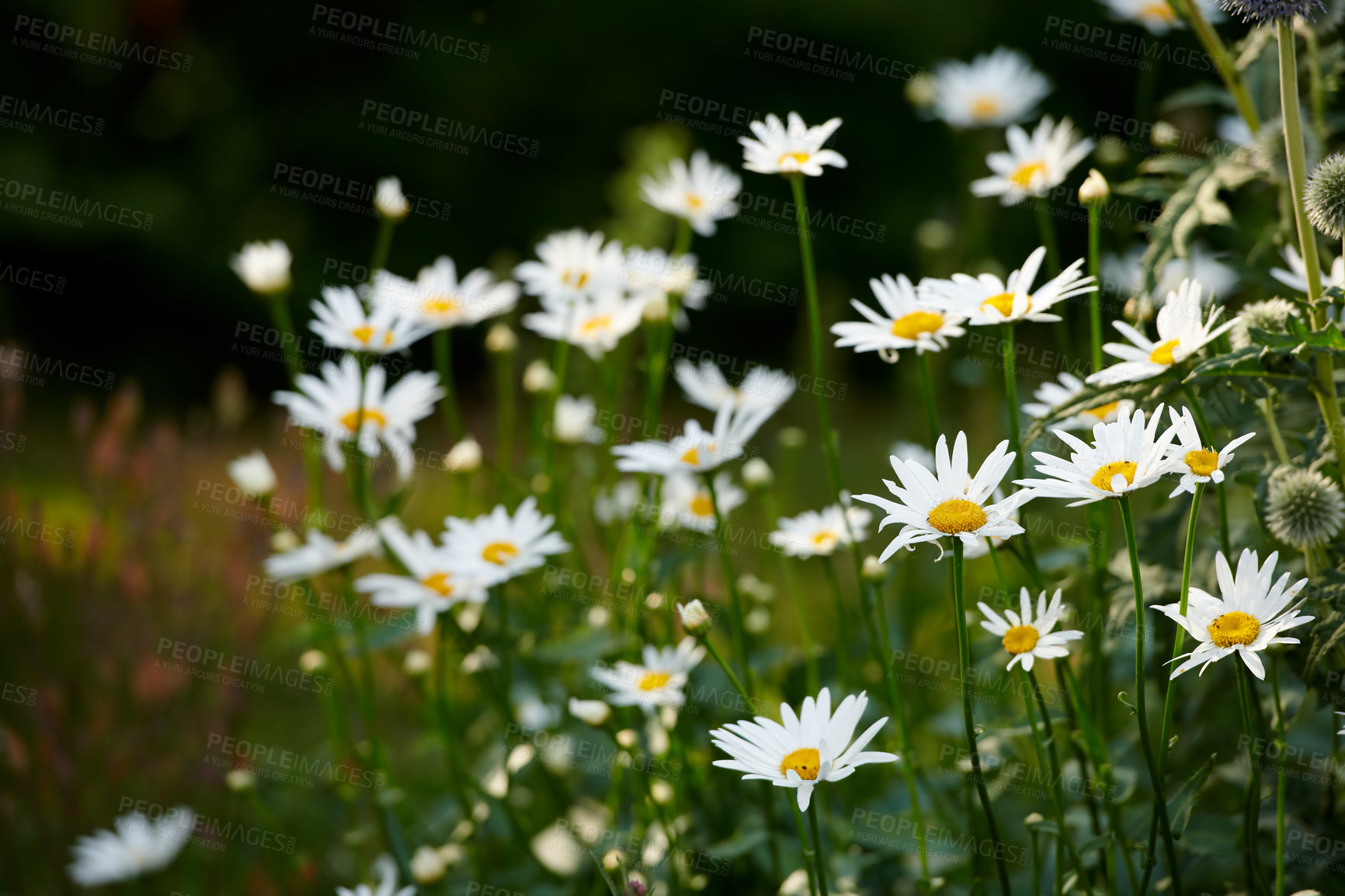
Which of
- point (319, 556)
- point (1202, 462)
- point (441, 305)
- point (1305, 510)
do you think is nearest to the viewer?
point (1202, 462)

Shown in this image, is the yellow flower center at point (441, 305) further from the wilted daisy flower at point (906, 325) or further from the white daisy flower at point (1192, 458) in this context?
the white daisy flower at point (1192, 458)

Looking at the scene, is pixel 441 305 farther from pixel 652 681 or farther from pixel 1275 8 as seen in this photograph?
pixel 1275 8

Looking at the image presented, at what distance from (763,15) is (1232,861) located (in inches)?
179

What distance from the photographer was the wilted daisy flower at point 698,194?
1.73 meters

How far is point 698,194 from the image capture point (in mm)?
1817

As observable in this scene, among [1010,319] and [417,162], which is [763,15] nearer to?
[417,162]

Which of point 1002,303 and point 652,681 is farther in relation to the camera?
point 652,681

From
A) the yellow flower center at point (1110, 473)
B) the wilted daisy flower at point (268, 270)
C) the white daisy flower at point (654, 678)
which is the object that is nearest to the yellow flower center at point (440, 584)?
the white daisy flower at point (654, 678)

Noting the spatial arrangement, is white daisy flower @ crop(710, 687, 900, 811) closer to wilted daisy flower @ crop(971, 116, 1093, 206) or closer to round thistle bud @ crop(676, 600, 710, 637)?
round thistle bud @ crop(676, 600, 710, 637)

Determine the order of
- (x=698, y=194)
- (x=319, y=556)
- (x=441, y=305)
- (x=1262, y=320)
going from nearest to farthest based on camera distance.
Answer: (x=1262, y=320), (x=319, y=556), (x=441, y=305), (x=698, y=194)

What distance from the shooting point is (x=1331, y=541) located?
1160 millimetres

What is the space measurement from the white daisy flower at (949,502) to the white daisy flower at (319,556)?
0.79 metres

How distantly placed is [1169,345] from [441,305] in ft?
3.45

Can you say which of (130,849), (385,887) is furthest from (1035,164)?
(130,849)
